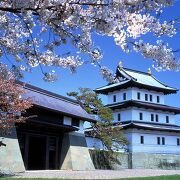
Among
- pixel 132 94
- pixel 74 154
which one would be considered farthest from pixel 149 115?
pixel 74 154

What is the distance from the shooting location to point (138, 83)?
42.8m

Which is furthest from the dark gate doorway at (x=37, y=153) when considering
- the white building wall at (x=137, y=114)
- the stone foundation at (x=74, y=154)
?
the white building wall at (x=137, y=114)

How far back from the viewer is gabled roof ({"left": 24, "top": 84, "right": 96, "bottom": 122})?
21250 mm

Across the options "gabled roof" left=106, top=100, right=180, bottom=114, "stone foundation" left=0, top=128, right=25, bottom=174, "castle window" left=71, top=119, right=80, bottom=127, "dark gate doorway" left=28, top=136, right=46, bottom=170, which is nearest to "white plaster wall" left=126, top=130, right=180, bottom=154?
"gabled roof" left=106, top=100, right=180, bottom=114

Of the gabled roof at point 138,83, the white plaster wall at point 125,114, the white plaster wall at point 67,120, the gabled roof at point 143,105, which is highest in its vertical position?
the gabled roof at point 138,83

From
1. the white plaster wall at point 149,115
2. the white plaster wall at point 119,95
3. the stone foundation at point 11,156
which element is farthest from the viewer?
the white plaster wall at point 119,95

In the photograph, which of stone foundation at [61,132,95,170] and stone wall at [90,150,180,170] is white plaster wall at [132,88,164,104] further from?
stone foundation at [61,132,95,170]

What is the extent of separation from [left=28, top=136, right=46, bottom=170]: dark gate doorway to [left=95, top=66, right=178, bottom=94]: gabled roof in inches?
781

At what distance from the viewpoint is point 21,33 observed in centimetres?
727

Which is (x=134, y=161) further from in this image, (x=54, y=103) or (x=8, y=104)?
(x=8, y=104)

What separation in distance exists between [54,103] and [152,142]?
21.7 meters

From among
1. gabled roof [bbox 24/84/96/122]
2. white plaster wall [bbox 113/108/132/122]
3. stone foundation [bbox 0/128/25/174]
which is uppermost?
white plaster wall [bbox 113/108/132/122]

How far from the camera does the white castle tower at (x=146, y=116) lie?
40.2 metres

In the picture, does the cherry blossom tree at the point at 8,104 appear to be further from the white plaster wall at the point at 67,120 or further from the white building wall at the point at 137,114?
the white building wall at the point at 137,114
